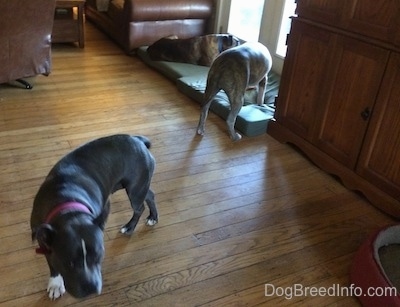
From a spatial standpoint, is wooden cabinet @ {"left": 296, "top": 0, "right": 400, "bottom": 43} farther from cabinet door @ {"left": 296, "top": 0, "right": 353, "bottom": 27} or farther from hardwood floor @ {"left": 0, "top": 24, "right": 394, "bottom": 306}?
hardwood floor @ {"left": 0, "top": 24, "right": 394, "bottom": 306}

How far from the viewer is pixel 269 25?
4113 mm

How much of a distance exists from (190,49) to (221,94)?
0.95 m

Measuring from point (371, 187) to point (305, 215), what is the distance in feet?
1.48

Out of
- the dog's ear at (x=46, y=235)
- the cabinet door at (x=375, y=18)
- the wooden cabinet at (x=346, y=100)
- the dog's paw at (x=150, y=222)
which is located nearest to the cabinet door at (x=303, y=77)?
the wooden cabinet at (x=346, y=100)

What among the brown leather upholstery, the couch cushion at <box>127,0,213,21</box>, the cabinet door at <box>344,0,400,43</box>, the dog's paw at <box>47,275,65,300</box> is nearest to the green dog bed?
the couch cushion at <box>127,0,213,21</box>

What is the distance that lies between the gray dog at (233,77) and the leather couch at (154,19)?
5.47 ft

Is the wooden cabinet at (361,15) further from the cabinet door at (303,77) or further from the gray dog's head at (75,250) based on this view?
the gray dog's head at (75,250)

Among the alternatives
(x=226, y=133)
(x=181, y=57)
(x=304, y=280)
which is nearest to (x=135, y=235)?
(x=304, y=280)

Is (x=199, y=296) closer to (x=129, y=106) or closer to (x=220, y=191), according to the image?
(x=220, y=191)

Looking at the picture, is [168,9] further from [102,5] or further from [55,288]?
[55,288]

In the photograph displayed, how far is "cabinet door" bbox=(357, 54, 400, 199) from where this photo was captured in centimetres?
221

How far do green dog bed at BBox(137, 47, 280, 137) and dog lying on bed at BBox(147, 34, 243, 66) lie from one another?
7 cm

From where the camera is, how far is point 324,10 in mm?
2541

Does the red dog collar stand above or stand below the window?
below
